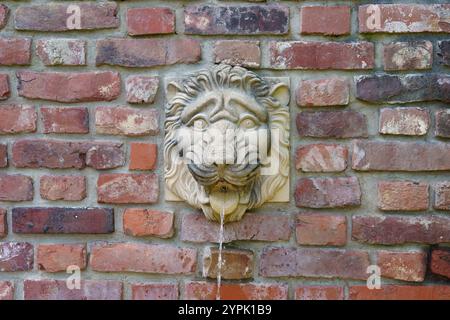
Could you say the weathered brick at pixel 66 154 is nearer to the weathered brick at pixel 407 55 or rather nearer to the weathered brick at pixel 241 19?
the weathered brick at pixel 241 19

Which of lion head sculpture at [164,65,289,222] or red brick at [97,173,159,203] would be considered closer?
lion head sculpture at [164,65,289,222]

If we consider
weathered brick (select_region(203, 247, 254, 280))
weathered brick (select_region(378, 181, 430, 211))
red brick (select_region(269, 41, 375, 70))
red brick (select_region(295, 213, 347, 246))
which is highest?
red brick (select_region(269, 41, 375, 70))

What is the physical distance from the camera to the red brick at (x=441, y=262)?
63.8 inches

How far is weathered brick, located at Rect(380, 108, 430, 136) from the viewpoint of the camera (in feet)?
5.31

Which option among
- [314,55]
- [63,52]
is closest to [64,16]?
[63,52]

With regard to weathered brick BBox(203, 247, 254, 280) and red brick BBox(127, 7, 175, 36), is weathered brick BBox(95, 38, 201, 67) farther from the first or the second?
weathered brick BBox(203, 247, 254, 280)

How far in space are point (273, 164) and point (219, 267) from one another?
1.02 feet

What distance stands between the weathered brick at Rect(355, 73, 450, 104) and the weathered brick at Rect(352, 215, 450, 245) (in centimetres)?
31

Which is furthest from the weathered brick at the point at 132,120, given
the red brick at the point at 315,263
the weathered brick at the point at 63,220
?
the red brick at the point at 315,263

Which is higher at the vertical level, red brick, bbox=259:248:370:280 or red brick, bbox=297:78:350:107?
red brick, bbox=297:78:350:107

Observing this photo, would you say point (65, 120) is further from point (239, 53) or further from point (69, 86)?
point (239, 53)

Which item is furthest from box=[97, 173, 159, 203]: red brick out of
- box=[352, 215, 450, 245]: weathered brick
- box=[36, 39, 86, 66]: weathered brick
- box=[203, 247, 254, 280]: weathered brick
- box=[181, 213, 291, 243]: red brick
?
box=[352, 215, 450, 245]: weathered brick

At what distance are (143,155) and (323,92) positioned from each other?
512mm

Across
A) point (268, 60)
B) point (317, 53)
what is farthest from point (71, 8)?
point (317, 53)
